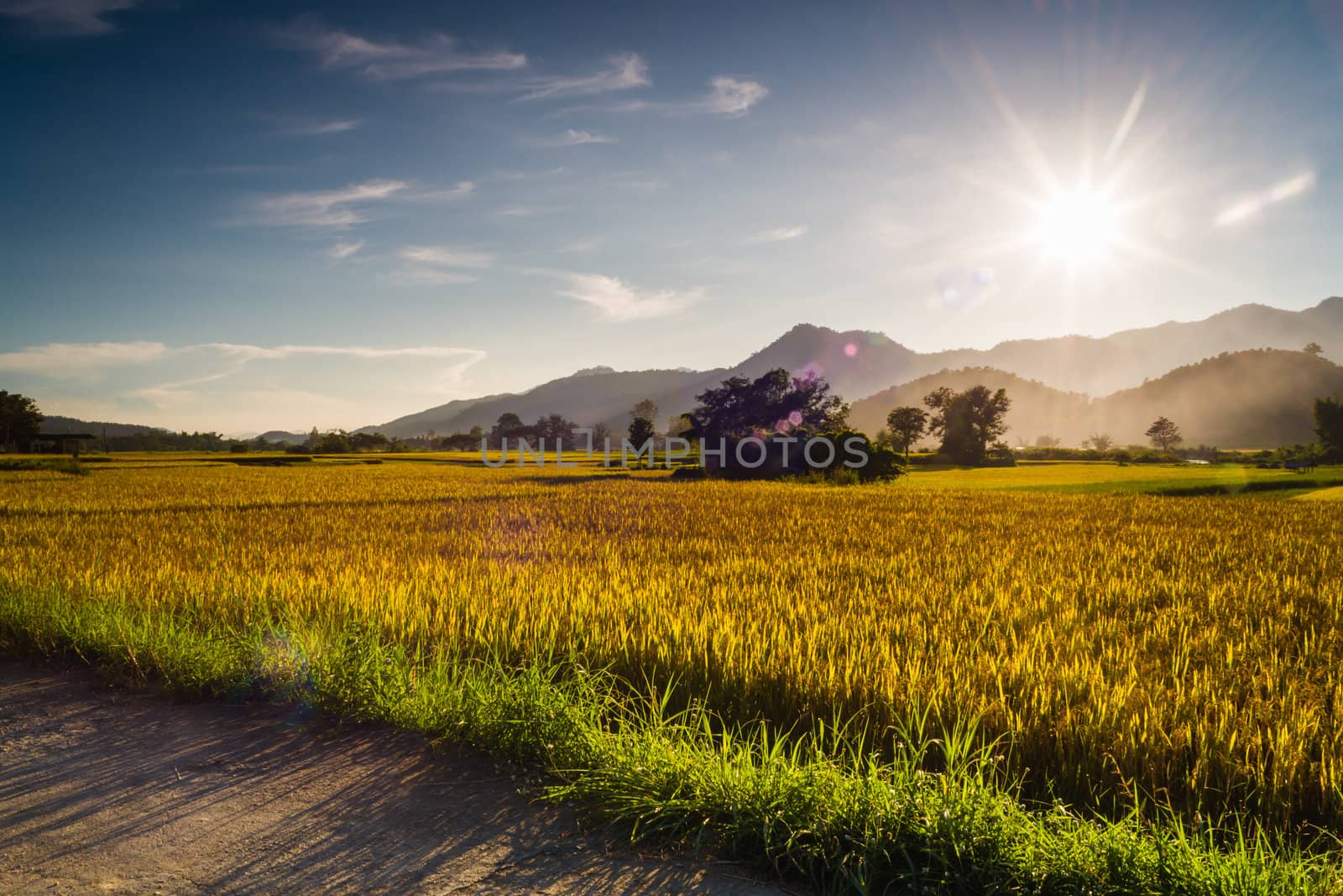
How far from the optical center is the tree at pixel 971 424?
233 ft

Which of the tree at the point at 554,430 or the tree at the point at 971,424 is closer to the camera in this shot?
the tree at the point at 971,424

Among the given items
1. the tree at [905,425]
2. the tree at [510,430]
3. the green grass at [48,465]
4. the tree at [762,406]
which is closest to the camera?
the green grass at [48,465]

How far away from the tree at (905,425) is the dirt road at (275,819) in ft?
278

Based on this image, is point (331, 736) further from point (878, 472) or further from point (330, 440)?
point (330, 440)

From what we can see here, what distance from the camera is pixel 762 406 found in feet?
168

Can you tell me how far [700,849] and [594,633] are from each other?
2.25 m

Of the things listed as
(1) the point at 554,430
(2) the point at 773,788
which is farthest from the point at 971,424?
(1) the point at 554,430

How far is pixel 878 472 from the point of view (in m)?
38.0

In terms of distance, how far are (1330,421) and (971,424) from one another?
3066cm

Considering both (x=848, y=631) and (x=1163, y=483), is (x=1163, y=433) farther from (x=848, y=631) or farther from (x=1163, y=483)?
(x=848, y=631)

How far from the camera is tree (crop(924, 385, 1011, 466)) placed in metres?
71.1

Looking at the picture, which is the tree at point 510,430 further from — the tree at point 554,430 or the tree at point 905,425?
the tree at point 905,425

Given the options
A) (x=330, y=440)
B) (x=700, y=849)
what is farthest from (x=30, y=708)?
(x=330, y=440)

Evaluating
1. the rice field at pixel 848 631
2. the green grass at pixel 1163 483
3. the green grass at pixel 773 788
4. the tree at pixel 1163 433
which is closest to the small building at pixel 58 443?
the rice field at pixel 848 631
